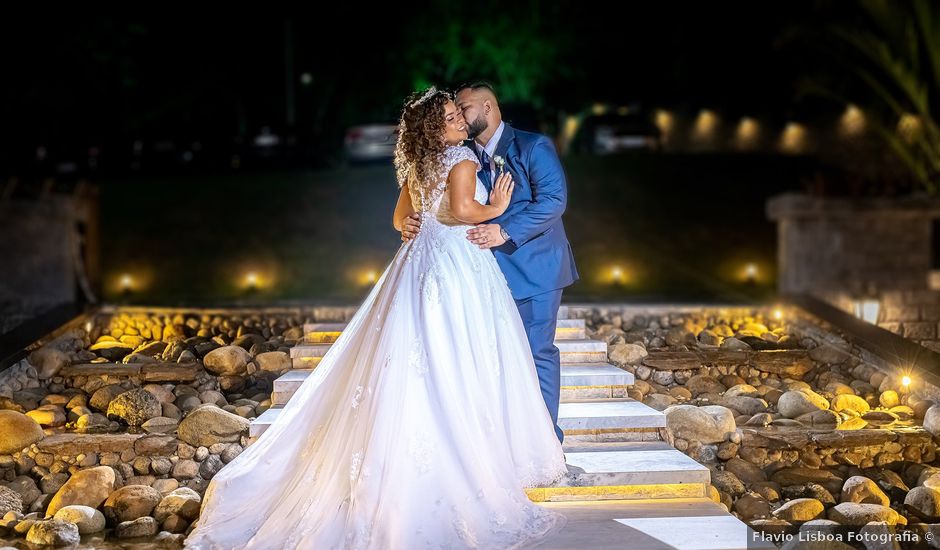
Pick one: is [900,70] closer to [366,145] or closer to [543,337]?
[366,145]

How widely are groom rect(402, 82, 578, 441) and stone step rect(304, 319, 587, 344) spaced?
7.91 ft

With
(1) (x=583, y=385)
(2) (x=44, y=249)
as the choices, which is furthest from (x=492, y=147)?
(2) (x=44, y=249)

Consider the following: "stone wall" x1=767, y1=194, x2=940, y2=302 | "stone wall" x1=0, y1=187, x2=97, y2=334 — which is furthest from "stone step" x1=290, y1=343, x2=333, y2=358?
"stone wall" x1=767, y1=194, x2=940, y2=302

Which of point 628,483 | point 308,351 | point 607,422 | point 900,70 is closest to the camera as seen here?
point 628,483

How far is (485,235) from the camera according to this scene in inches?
200

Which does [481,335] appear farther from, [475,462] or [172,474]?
[172,474]

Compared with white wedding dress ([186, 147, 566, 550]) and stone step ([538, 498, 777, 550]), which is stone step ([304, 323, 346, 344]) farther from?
stone step ([538, 498, 777, 550])

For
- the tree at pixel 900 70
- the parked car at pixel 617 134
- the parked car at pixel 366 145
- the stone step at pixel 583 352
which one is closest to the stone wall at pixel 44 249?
the stone step at pixel 583 352

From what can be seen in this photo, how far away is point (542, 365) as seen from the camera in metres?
5.31

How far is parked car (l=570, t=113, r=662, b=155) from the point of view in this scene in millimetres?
23297

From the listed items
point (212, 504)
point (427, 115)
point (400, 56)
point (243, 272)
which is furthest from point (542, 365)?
point (400, 56)

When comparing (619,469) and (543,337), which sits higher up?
(543,337)

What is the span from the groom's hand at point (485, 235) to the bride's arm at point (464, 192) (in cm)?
9

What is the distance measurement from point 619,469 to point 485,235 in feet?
4.53
